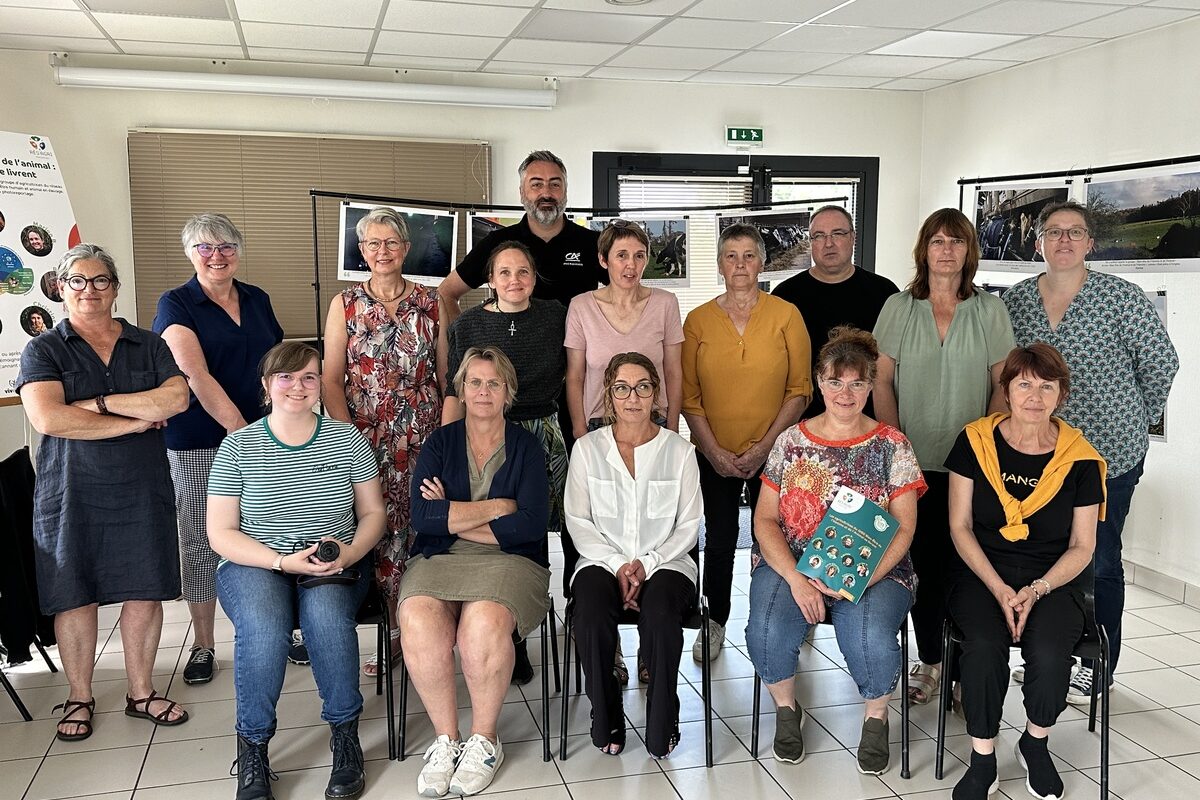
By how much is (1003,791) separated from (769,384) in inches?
57.4

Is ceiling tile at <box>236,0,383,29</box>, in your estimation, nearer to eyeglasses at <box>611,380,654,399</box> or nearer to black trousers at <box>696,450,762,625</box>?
eyeglasses at <box>611,380,654,399</box>

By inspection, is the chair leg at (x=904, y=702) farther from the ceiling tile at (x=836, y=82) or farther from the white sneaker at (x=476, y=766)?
the ceiling tile at (x=836, y=82)

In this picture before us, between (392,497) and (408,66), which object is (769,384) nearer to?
(392,497)

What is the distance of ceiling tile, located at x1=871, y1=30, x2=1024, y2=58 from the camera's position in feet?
16.2

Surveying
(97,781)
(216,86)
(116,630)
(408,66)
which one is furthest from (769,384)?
(216,86)

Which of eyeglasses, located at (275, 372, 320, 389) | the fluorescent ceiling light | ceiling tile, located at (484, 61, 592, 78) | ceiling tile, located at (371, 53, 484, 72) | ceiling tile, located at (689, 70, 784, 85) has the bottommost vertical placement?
eyeglasses, located at (275, 372, 320, 389)

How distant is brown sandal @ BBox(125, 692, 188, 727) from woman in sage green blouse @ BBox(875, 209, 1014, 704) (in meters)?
2.53

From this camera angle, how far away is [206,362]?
3.26 m

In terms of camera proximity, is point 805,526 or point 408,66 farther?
point 408,66

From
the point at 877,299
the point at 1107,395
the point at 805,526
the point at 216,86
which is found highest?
the point at 216,86

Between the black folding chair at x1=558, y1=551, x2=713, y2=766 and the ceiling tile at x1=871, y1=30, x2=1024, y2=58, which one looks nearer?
the black folding chair at x1=558, y1=551, x2=713, y2=766

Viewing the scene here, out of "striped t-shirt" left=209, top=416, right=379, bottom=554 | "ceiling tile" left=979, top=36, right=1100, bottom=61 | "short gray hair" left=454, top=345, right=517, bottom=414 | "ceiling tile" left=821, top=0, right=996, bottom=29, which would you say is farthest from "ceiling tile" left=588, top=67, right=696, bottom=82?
"striped t-shirt" left=209, top=416, right=379, bottom=554

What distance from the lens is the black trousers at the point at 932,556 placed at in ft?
10.1

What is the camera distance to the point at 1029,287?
10.3 feet
